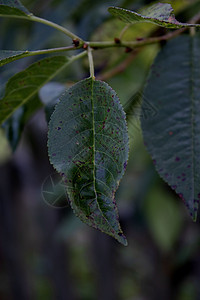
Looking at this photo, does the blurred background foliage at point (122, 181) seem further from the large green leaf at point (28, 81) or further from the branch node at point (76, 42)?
the branch node at point (76, 42)

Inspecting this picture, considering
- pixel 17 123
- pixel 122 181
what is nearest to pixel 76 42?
pixel 17 123

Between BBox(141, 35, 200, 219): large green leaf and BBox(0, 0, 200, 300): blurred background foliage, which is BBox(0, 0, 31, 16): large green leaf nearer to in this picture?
BBox(0, 0, 200, 300): blurred background foliage

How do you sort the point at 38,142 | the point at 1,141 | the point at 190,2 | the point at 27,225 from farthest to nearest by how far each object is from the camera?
the point at 27,225 < the point at 38,142 < the point at 1,141 < the point at 190,2

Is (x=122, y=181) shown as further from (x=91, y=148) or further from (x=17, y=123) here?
(x=91, y=148)

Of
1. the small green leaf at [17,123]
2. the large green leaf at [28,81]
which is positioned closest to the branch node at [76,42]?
the large green leaf at [28,81]

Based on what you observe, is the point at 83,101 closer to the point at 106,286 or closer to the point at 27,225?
the point at 106,286

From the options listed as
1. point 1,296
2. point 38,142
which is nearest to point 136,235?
point 38,142
